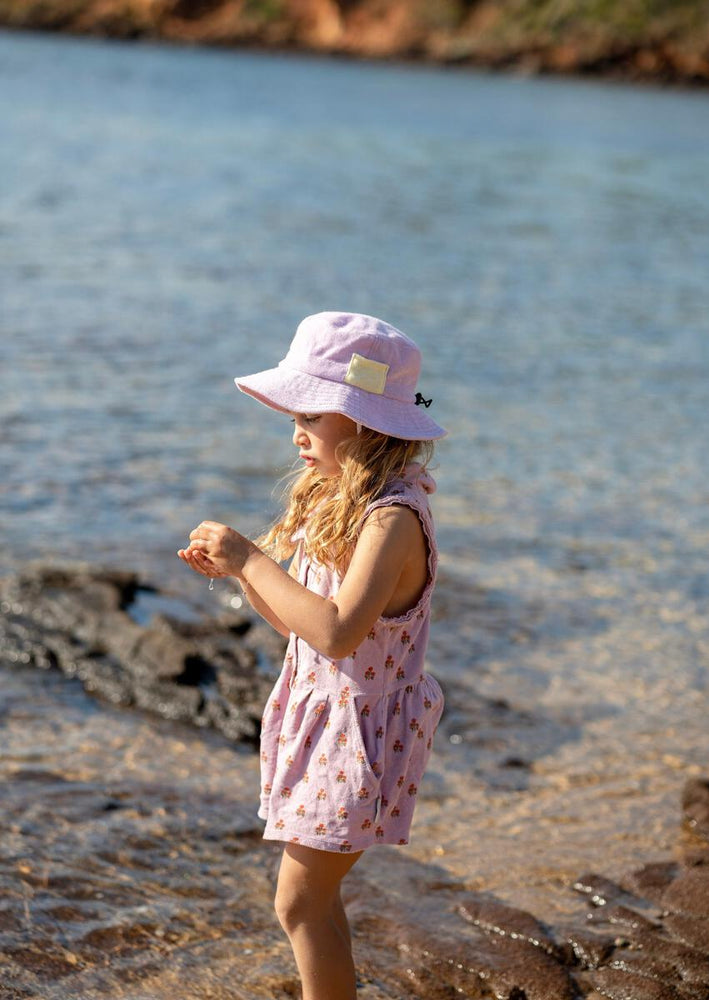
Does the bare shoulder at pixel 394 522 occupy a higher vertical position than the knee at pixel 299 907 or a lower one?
higher

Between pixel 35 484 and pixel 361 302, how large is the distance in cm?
708

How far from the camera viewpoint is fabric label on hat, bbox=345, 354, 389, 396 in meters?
2.64

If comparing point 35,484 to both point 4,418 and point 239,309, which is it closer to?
point 4,418

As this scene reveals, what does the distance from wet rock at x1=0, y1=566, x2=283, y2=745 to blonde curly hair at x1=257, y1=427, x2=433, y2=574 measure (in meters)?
2.32

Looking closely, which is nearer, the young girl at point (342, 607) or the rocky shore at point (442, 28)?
the young girl at point (342, 607)

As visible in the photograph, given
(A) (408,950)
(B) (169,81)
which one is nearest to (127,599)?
(A) (408,950)

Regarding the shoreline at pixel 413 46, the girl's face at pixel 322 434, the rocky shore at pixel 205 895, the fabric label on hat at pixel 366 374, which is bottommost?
the rocky shore at pixel 205 895

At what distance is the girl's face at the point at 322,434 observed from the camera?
2.71m

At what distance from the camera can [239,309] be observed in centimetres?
1353

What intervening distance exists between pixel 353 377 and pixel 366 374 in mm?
26

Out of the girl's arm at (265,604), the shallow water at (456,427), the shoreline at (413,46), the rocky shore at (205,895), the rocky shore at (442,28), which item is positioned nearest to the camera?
the girl's arm at (265,604)

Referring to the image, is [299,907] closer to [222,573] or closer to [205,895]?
[222,573]

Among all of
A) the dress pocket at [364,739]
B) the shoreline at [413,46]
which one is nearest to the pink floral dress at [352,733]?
the dress pocket at [364,739]

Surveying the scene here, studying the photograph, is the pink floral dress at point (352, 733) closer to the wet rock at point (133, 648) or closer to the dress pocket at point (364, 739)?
the dress pocket at point (364, 739)
